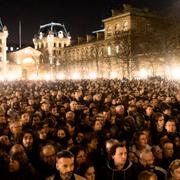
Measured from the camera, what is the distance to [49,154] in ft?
21.8

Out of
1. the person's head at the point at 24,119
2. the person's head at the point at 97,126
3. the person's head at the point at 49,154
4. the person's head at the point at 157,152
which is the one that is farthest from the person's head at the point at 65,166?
the person's head at the point at 24,119

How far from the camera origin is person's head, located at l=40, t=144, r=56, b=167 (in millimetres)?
6609

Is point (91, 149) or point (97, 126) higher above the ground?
point (97, 126)

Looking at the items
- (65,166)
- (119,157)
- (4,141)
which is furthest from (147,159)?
(4,141)

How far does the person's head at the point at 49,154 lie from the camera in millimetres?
6609

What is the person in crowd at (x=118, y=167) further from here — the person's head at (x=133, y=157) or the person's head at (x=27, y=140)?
the person's head at (x=27, y=140)

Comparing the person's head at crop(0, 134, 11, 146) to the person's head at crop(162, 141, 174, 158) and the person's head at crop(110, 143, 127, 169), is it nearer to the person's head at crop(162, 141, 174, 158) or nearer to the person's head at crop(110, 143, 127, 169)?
the person's head at crop(110, 143, 127, 169)

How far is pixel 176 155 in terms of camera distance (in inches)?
287

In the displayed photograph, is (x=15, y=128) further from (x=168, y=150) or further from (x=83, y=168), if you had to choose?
(x=168, y=150)

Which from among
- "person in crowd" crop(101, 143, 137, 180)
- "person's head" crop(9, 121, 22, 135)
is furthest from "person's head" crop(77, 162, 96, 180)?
"person's head" crop(9, 121, 22, 135)

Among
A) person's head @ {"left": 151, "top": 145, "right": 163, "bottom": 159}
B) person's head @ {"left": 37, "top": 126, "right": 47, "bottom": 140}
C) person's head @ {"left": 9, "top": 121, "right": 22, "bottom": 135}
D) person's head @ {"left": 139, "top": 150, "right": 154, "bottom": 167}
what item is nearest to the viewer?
person's head @ {"left": 139, "top": 150, "right": 154, "bottom": 167}

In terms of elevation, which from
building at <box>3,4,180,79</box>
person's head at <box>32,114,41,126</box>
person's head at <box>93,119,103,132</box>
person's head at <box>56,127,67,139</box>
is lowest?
person's head at <box>56,127,67,139</box>

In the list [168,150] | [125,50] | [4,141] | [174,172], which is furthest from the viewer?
[125,50]

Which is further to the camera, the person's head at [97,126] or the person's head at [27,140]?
the person's head at [97,126]
